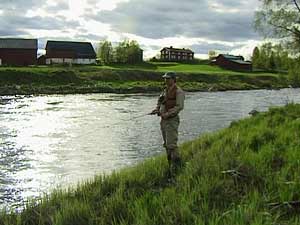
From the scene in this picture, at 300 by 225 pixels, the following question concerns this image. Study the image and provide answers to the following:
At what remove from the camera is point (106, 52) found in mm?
100938

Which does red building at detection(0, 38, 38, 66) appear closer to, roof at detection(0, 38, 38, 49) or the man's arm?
roof at detection(0, 38, 38, 49)

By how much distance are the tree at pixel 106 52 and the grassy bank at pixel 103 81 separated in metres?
28.2

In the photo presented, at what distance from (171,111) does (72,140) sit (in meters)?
11.3

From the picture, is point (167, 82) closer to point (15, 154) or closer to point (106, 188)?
point (106, 188)

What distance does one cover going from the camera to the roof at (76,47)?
9675cm

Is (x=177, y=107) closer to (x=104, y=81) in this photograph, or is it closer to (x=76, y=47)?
(x=104, y=81)

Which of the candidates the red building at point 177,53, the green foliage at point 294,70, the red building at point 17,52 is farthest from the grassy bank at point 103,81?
the red building at point 177,53

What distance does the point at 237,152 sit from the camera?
35.0ft

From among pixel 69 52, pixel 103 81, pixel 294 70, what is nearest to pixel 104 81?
pixel 103 81

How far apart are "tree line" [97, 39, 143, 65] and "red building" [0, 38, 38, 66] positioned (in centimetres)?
1848

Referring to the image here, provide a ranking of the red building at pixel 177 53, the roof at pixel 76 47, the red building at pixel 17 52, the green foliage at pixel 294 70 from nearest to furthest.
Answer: the green foliage at pixel 294 70, the red building at pixel 17 52, the roof at pixel 76 47, the red building at pixel 177 53

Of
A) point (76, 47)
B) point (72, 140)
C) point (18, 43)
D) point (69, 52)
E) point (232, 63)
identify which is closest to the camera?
point (72, 140)

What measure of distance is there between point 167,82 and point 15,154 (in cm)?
900

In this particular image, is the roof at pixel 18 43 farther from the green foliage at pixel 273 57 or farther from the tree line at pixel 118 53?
the green foliage at pixel 273 57
